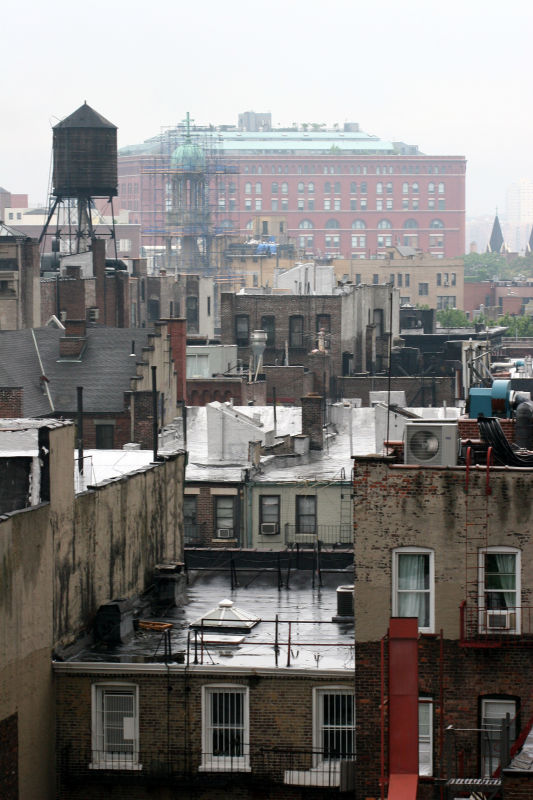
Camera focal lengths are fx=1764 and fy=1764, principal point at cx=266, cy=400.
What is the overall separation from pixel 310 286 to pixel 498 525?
8612 centimetres

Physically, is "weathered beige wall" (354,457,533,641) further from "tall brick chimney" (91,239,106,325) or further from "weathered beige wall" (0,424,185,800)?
"tall brick chimney" (91,239,106,325)

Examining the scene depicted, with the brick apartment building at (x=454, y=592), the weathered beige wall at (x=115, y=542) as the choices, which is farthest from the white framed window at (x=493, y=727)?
the weathered beige wall at (x=115, y=542)

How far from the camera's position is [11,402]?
198 ft

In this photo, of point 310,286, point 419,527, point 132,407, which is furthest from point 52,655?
point 310,286

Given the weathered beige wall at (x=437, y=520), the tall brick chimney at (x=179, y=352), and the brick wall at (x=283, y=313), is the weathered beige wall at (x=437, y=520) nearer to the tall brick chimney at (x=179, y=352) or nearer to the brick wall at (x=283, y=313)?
the tall brick chimney at (x=179, y=352)

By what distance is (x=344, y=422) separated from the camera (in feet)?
219

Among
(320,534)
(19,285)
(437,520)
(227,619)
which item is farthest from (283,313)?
(437,520)

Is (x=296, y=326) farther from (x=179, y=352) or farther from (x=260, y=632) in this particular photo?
(x=260, y=632)

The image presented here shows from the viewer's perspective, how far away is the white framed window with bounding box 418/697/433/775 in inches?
1044

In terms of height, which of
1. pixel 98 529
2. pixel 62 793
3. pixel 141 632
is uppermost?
pixel 98 529

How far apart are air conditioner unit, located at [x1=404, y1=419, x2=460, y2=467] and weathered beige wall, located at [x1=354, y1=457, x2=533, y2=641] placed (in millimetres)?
464

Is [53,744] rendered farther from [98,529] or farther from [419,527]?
[419,527]

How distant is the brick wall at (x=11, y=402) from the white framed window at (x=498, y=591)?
35.3m

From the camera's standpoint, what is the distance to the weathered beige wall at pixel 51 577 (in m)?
26.6
